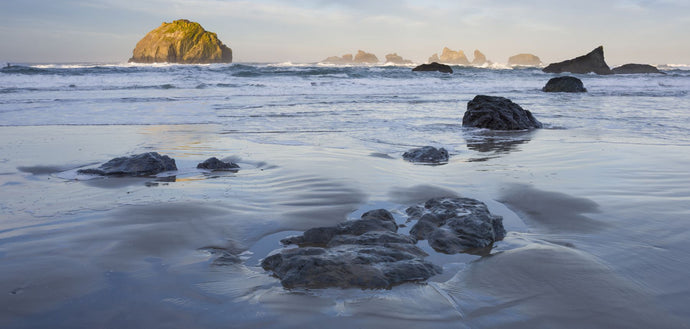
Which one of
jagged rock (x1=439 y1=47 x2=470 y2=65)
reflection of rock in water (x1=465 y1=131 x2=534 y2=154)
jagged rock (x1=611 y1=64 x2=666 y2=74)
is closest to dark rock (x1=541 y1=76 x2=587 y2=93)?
reflection of rock in water (x1=465 y1=131 x2=534 y2=154)

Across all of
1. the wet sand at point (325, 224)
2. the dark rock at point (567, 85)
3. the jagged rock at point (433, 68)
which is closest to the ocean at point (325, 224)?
the wet sand at point (325, 224)

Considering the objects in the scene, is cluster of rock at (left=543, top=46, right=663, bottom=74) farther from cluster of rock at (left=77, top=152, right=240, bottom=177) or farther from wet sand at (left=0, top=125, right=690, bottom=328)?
cluster of rock at (left=77, top=152, right=240, bottom=177)

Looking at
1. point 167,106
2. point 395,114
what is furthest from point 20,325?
point 167,106

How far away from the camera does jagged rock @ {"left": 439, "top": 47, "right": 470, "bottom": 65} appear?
482 feet

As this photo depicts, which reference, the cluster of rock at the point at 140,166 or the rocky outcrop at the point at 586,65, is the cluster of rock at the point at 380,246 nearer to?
the cluster of rock at the point at 140,166

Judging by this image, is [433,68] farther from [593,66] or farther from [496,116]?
[496,116]

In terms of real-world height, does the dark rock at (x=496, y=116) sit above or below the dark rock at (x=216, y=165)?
Result: above

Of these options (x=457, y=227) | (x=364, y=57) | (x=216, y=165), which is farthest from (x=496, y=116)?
(x=364, y=57)

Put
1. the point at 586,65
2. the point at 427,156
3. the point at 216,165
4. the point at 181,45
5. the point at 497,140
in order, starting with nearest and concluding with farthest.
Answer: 1. the point at 216,165
2. the point at 427,156
3. the point at 497,140
4. the point at 586,65
5. the point at 181,45

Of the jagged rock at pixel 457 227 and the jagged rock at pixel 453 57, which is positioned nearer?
the jagged rock at pixel 457 227

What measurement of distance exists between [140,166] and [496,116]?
602 centimetres

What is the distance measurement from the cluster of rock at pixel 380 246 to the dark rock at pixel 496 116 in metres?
5.38

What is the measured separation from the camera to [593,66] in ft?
138

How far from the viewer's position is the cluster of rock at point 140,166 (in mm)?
4164
